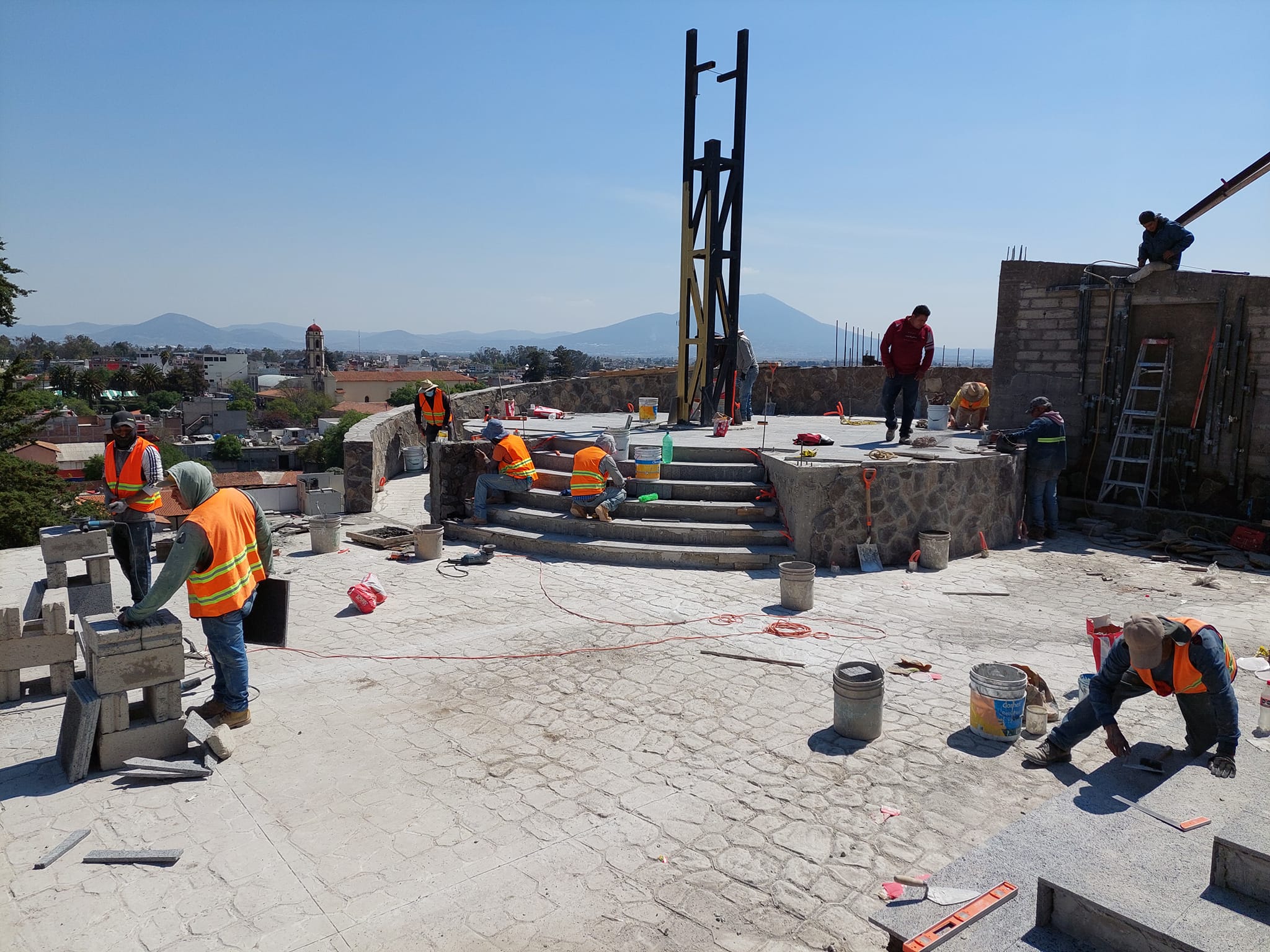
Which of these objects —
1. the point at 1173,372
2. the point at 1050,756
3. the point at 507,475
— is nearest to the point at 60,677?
the point at 507,475

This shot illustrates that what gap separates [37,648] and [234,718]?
1.66 m

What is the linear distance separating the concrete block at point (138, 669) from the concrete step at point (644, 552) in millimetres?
5244

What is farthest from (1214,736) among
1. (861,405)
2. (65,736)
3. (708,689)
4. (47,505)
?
(47,505)

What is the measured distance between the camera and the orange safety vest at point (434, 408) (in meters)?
12.7

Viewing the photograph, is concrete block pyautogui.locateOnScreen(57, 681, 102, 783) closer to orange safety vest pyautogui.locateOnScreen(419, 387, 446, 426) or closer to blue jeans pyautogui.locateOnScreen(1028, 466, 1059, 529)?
orange safety vest pyautogui.locateOnScreen(419, 387, 446, 426)

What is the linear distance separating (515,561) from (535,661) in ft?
10.5

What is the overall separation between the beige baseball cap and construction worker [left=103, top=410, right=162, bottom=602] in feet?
23.7

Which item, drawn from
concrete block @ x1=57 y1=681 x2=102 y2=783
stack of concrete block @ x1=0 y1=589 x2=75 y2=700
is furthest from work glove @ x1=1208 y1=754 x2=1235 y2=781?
stack of concrete block @ x1=0 y1=589 x2=75 y2=700

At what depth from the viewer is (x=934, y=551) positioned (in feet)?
30.9

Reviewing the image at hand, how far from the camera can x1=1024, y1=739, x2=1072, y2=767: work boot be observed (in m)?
4.81

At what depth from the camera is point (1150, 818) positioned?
13.1 feet

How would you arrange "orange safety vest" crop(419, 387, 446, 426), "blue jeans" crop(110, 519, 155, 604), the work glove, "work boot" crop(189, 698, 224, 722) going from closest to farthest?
1. the work glove
2. "work boot" crop(189, 698, 224, 722)
3. "blue jeans" crop(110, 519, 155, 604)
4. "orange safety vest" crop(419, 387, 446, 426)

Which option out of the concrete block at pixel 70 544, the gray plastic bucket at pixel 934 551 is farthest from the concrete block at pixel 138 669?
the gray plastic bucket at pixel 934 551

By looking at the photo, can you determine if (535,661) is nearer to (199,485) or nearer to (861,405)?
(199,485)
